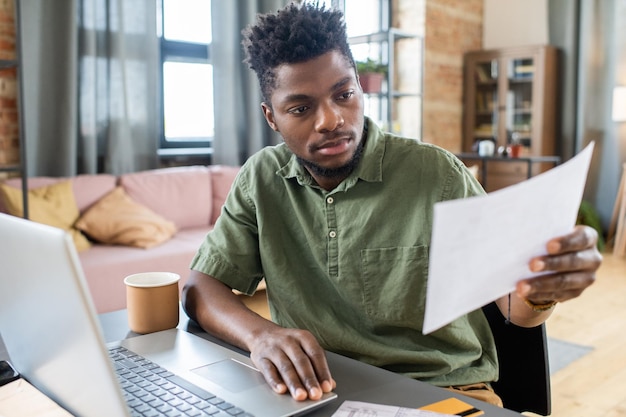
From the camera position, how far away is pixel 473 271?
69 cm

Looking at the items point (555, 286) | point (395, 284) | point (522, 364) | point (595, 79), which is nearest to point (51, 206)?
point (395, 284)

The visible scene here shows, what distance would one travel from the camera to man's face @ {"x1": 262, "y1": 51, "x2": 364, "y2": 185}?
1.12 metres

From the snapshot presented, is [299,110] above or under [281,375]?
above

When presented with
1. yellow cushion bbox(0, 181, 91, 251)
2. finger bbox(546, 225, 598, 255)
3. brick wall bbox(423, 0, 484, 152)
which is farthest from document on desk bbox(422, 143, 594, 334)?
brick wall bbox(423, 0, 484, 152)

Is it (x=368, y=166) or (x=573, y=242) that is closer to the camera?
(x=573, y=242)

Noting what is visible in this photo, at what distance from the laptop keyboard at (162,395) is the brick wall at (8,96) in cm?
306

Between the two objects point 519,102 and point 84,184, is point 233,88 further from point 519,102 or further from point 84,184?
point 519,102

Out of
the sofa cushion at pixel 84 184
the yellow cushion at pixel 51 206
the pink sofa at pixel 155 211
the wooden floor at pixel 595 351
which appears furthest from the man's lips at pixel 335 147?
the sofa cushion at pixel 84 184

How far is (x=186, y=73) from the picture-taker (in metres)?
4.56

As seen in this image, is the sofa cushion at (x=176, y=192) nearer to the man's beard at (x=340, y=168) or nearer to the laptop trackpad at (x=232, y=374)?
the man's beard at (x=340, y=168)

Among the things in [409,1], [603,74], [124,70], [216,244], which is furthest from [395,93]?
[216,244]

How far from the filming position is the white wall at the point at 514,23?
20.3ft

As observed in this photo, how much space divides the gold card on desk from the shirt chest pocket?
1.00 feet

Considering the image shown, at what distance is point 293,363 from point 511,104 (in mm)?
5707
